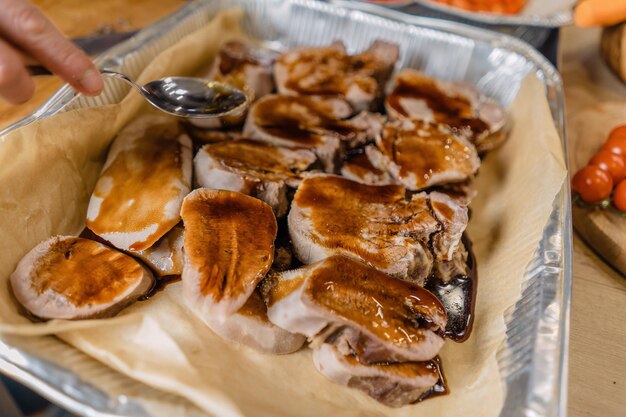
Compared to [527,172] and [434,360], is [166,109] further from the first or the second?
[527,172]

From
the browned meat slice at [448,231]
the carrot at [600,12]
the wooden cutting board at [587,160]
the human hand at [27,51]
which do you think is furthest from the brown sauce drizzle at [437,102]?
the human hand at [27,51]

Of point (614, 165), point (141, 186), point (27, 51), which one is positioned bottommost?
point (141, 186)

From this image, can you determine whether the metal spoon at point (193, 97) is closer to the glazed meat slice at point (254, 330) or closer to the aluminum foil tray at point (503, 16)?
the glazed meat slice at point (254, 330)

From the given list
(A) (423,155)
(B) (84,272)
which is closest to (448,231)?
(A) (423,155)

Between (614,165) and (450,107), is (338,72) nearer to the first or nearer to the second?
(450,107)

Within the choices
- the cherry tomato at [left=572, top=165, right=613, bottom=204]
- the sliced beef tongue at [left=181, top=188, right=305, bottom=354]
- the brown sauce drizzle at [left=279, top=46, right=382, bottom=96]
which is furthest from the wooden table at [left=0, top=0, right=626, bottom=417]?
the brown sauce drizzle at [left=279, top=46, right=382, bottom=96]
